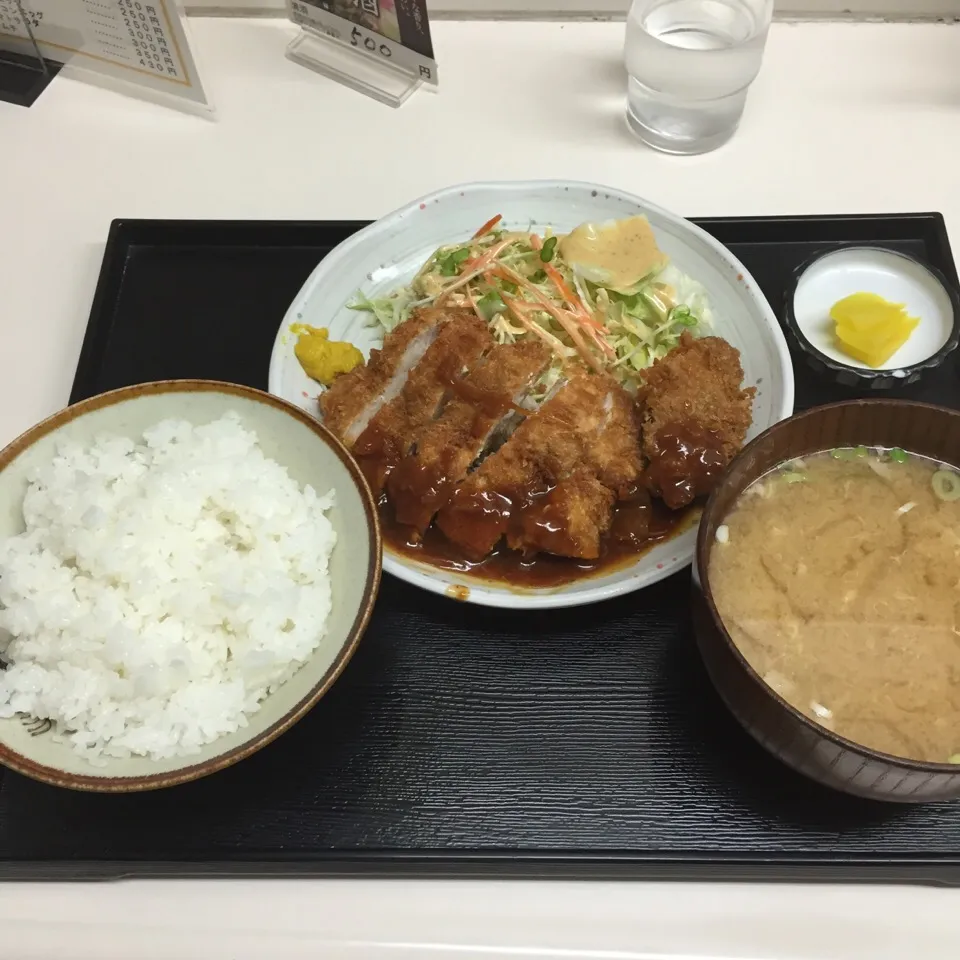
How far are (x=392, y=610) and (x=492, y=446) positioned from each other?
0.53 m

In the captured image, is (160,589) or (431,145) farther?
(431,145)

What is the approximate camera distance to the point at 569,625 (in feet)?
6.58

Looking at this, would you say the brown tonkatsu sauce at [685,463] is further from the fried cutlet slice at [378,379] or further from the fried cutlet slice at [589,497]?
the fried cutlet slice at [378,379]

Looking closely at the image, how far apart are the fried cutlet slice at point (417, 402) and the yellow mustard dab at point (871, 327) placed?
995 mm

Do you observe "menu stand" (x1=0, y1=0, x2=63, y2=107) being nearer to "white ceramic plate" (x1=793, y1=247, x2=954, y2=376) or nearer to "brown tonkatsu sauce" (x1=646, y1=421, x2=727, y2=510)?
"brown tonkatsu sauce" (x1=646, y1=421, x2=727, y2=510)

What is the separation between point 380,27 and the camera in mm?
2887

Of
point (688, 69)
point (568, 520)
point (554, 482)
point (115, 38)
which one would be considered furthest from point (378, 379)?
point (115, 38)

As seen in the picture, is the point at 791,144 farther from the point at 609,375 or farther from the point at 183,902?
the point at 183,902

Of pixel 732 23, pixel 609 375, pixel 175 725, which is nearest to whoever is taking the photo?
pixel 175 725

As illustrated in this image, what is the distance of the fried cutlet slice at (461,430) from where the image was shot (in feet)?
6.86

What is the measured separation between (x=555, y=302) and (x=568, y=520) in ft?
2.48

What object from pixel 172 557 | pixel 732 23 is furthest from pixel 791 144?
pixel 172 557

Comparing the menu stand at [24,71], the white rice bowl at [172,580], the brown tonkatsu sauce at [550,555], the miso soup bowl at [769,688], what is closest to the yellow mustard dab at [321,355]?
the white rice bowl at [172,580]

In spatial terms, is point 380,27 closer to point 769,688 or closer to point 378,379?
point 378,379
